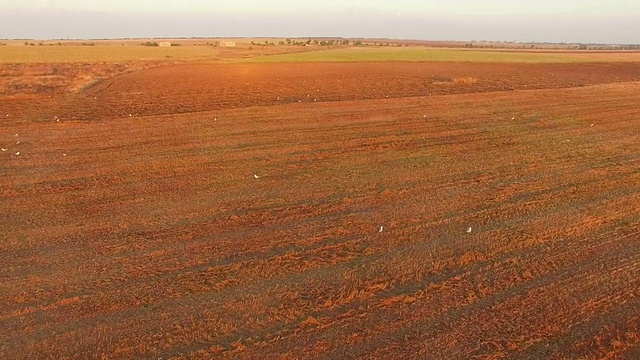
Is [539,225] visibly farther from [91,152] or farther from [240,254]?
[91,152]

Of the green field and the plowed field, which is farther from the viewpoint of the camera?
the green field

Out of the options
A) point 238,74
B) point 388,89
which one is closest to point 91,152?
point 388,89

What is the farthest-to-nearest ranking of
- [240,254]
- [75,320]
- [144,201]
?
[144,201]
[240,254]
[75,320]

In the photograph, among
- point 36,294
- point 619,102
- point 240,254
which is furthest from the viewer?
point 619,102

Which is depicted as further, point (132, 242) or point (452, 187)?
point (452, 187)

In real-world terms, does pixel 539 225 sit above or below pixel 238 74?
below

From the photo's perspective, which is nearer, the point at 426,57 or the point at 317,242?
the point at 317,242

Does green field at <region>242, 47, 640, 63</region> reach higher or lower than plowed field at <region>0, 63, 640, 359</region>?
higher

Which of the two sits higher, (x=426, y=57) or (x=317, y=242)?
(x=426, y=57)
